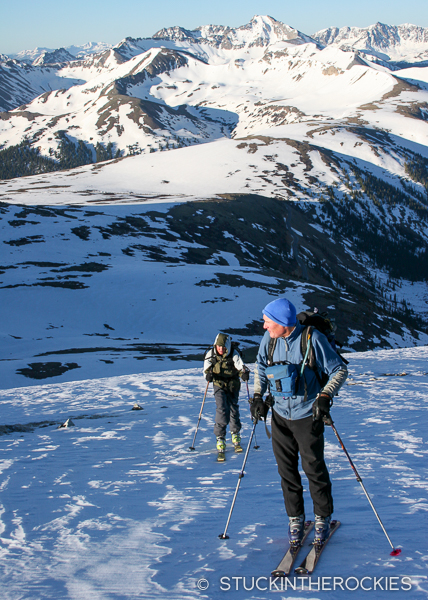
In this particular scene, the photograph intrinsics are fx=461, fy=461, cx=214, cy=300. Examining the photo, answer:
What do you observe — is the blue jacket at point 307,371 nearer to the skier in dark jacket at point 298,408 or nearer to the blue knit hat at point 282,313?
the skier in dark jacket at point 298,408

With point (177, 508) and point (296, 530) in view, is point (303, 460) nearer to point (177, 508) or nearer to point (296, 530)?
point (296, 530)

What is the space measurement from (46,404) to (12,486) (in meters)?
10.1

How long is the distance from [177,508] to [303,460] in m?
2.96

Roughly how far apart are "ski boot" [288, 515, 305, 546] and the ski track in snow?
14.7 inches

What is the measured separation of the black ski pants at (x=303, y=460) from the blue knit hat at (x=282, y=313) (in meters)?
1.25

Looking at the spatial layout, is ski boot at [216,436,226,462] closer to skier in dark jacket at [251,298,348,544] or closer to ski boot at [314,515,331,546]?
skier in dark jacket at [251,298,348,544]

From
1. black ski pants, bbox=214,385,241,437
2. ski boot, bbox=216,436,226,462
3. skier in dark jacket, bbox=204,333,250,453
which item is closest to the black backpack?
skier in dark jacket, bbox=204,333,250,453

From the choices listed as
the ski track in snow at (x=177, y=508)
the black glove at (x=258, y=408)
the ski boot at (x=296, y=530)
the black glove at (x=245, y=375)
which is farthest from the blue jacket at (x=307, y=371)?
the black glove at (x=245, y=375)

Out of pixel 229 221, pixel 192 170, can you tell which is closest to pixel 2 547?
pixel 229 221

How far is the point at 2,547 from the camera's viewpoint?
259 inches

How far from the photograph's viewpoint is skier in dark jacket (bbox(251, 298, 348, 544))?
587 cm

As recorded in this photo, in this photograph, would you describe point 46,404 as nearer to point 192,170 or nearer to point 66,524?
point 66,524

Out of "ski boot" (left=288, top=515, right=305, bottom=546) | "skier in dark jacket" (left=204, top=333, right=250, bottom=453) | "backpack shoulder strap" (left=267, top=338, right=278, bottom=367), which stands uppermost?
"backpack shoulder strap" (left=267, top=338, right=278, bottom=367)

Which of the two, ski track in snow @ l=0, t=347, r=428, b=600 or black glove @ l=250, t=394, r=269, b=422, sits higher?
black glove @ l=250, t=394, r=269, b=422
